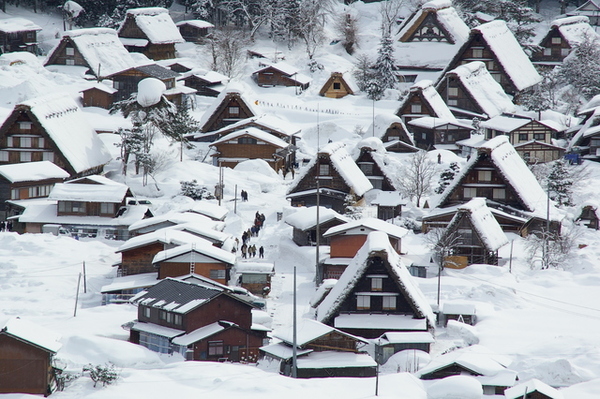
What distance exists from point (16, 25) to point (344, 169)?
121 ft

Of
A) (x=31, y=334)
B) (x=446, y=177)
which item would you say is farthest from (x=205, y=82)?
(x=31, y=334)

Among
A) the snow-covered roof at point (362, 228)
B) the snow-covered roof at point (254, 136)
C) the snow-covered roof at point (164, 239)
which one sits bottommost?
the snow-covered roof at point (164, 239)

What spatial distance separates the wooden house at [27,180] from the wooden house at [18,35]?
26929mm

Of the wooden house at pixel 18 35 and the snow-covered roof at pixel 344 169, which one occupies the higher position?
the wooden house at pixel 18 35

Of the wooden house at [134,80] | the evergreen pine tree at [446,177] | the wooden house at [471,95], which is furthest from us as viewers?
the wooden house at [471,95]

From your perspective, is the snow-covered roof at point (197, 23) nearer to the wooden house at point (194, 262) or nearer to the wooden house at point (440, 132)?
the wooden house at point (440, 132)

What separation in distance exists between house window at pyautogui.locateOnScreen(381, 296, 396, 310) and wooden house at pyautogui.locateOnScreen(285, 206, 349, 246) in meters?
9.02

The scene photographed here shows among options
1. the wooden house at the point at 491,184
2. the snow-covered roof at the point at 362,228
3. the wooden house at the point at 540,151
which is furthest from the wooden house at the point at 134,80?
the snow-covered roof at the point at 362,228

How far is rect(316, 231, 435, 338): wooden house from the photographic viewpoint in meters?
36.7

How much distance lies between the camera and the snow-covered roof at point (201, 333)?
112 ft

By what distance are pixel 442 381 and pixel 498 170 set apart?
73.1 feet

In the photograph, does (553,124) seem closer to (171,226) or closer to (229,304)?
(171,226)

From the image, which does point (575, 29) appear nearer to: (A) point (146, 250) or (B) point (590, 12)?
Answer: (B) point (590, 12)

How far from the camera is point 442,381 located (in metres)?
29.8
